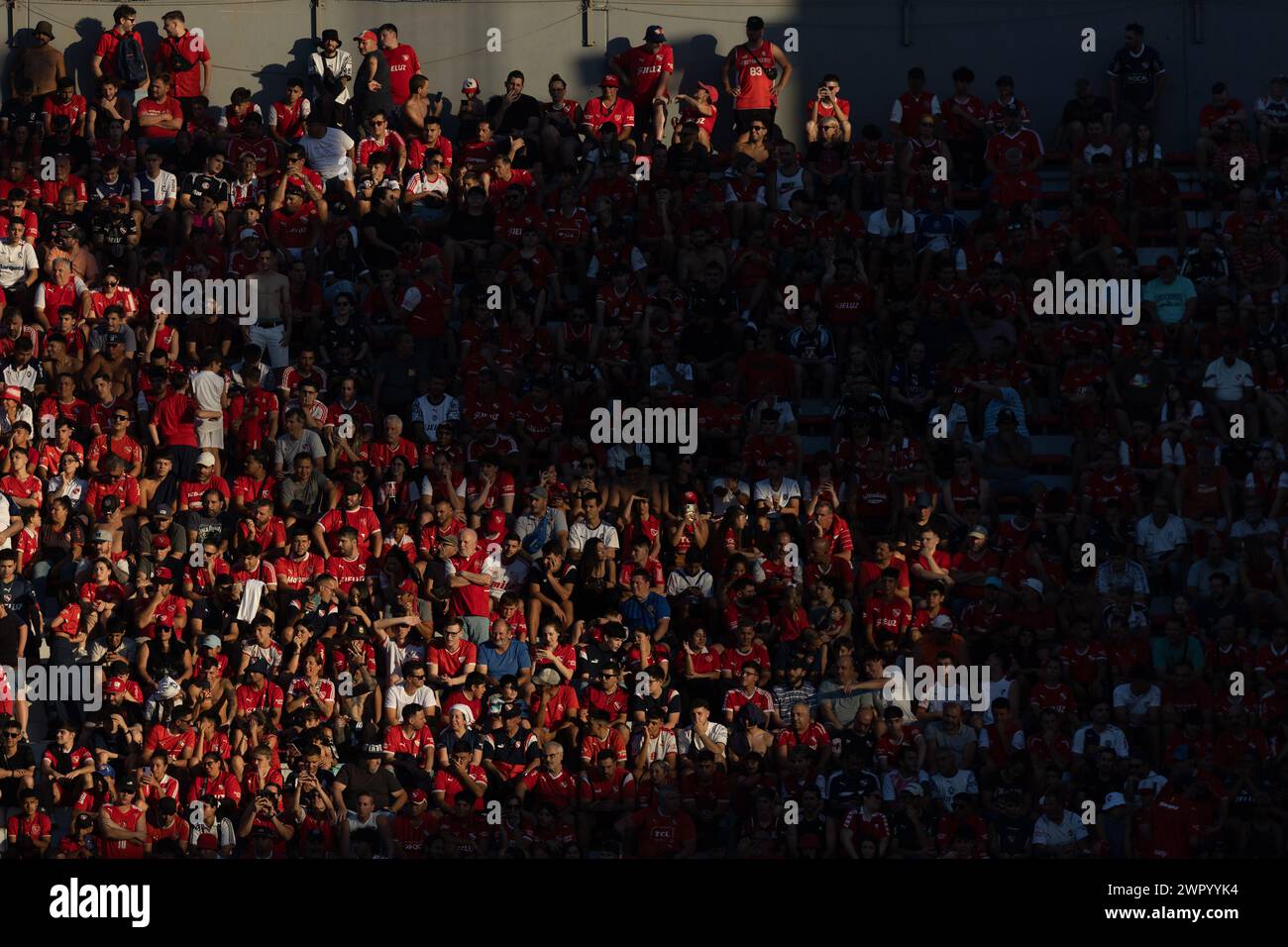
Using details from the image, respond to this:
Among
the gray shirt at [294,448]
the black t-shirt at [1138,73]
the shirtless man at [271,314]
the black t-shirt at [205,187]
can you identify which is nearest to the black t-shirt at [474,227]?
the shirtless man at [271,314]

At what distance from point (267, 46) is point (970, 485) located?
401 inches

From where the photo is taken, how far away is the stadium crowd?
1941 centimetres

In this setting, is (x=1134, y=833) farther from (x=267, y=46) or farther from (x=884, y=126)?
(x=267, y=46)

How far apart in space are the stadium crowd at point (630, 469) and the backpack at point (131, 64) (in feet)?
0.15

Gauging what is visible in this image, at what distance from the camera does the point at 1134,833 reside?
19203 mm

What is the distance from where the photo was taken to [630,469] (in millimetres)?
21812

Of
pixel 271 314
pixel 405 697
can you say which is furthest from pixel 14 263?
pixel 405 697

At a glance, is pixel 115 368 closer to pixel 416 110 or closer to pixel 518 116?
pixel 416 110

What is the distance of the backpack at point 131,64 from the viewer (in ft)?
85.6

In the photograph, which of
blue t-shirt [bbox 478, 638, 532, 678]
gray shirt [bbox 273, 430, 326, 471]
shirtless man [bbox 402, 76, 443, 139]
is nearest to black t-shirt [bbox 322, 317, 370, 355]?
gray shirt [bbox 273, 430, 326, 471]

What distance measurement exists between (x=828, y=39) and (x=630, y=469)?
26.1ft

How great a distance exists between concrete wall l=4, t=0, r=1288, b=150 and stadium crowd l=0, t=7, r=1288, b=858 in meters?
0.54

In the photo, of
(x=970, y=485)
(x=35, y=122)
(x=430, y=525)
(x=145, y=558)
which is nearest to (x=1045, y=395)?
(x=970, y=485)

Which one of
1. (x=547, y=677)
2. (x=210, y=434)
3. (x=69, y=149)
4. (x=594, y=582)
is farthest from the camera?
(x=69, y=149)
